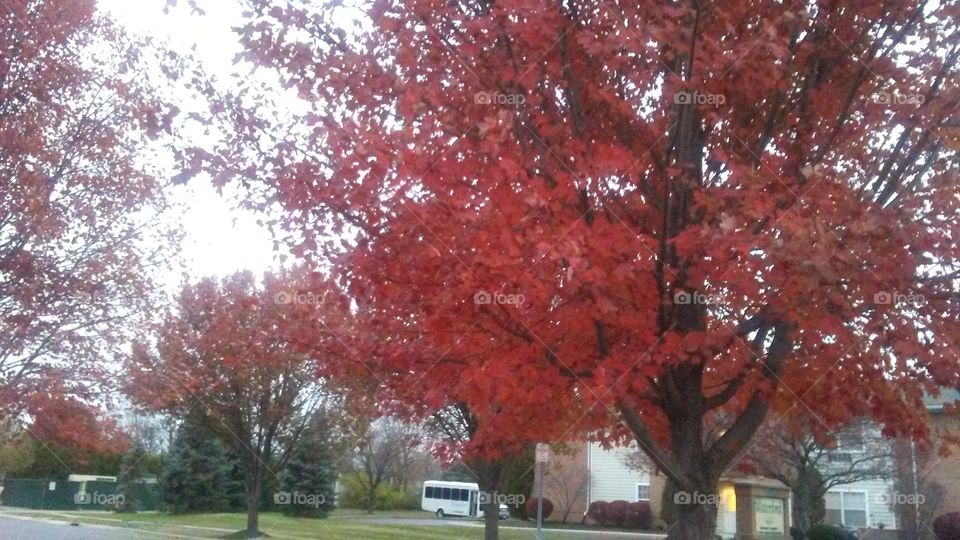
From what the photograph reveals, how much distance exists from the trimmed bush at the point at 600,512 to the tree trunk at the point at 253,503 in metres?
19.4

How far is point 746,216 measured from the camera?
608 centimetres

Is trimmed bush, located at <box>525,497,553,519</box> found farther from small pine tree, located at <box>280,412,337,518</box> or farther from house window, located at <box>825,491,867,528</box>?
house window, located at <box>825,491,867,528</box>

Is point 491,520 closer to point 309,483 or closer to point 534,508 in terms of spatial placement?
point 534,508

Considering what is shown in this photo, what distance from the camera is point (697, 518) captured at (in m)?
7.00

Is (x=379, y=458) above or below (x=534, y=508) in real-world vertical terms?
above

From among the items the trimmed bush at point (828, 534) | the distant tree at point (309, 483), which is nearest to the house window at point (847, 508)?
A: the trimmed bush at point (828, 534)

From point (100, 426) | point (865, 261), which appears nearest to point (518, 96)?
point (865, 261)

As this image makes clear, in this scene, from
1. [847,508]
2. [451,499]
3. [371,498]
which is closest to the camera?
[847,508]

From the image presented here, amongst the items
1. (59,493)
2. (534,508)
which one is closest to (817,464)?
(534,508)

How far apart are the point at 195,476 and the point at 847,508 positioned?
28118 mm

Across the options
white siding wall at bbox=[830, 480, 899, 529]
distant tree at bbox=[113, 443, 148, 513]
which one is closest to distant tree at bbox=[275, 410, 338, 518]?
distant tree at bbox=[113, 443, 148, 513]

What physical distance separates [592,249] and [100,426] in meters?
11.4

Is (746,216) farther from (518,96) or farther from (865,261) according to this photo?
(518,96)

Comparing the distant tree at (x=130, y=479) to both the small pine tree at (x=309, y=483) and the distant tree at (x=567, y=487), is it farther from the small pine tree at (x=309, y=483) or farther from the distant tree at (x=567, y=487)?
the distant tree at (x=567, y=487)
